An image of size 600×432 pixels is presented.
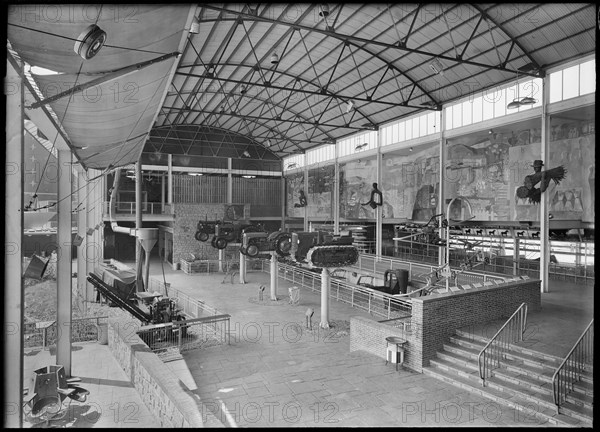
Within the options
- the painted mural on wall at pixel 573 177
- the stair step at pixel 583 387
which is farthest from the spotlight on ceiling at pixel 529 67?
the stair step at pixel 583 387

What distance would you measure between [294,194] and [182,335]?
24016 mm

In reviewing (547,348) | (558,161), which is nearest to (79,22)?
(547,348)

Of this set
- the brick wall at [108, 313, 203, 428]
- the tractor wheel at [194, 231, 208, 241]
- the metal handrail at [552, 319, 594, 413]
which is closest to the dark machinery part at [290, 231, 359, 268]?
the brick wall at [108, 313, 203, 428]

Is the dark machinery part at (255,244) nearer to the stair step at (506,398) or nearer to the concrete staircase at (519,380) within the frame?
the concrete staircase at (519,380)

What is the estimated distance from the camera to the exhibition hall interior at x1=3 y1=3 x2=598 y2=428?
5.15m

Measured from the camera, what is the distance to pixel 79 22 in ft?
11.1

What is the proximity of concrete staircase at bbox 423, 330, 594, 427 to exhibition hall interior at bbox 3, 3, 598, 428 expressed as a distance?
0.05 metres

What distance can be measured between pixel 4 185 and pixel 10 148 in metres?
0.39

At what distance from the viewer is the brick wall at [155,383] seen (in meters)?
5.12

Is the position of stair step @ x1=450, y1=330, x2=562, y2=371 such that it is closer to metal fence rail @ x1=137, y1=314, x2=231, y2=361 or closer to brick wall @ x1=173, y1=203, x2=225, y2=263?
metal fence rail @ x1=137, y1=314, x2=231, y2=361

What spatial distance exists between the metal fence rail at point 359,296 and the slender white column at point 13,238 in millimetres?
9046

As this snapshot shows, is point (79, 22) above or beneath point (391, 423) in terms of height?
above

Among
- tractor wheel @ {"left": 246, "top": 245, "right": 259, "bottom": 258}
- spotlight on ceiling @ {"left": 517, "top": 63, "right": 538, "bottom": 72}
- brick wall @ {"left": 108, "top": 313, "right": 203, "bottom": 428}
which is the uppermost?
spotlight on ceiling @ {"left": 517, "top": 63, "right": 538, "bottom": 72}

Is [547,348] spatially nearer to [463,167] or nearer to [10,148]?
A: [10,148]
